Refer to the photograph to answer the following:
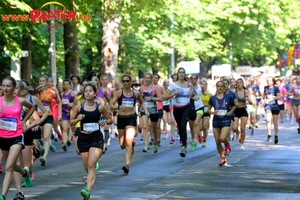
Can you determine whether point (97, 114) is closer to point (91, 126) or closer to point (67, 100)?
point (91, 126)

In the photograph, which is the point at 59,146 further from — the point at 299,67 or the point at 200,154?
the point at 299,67

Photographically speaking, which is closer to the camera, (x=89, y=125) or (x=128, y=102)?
(x=89, y=125)

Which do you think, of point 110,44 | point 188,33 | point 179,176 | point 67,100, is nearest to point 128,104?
point 179,176

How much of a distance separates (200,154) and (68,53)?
45.0 ft

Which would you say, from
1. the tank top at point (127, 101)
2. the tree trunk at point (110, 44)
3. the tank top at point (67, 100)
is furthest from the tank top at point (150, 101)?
the tree trunk at point (110, 44)

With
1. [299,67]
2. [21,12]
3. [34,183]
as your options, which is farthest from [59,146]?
[299,67]

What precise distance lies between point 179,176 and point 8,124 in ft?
12.8

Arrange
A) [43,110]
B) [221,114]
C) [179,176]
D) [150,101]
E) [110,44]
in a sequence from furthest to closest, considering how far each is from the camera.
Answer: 1. [110,44]
2. [150,101]
3. [221,114]
4. [179,176]
5. [43,110]

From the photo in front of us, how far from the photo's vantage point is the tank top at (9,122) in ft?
36.0

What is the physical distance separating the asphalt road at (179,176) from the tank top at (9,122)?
1129 millimetres

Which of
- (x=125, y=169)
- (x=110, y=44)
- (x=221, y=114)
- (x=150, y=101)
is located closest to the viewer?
(x=125, y=169)

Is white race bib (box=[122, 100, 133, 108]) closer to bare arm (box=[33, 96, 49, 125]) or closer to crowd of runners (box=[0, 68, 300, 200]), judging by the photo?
crowd of runners (box=[0, 68, 300, 200])

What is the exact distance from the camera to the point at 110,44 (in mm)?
32875

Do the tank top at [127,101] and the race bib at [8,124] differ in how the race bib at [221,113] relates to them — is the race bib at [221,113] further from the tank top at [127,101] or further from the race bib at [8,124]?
the race bib at [8,124]
